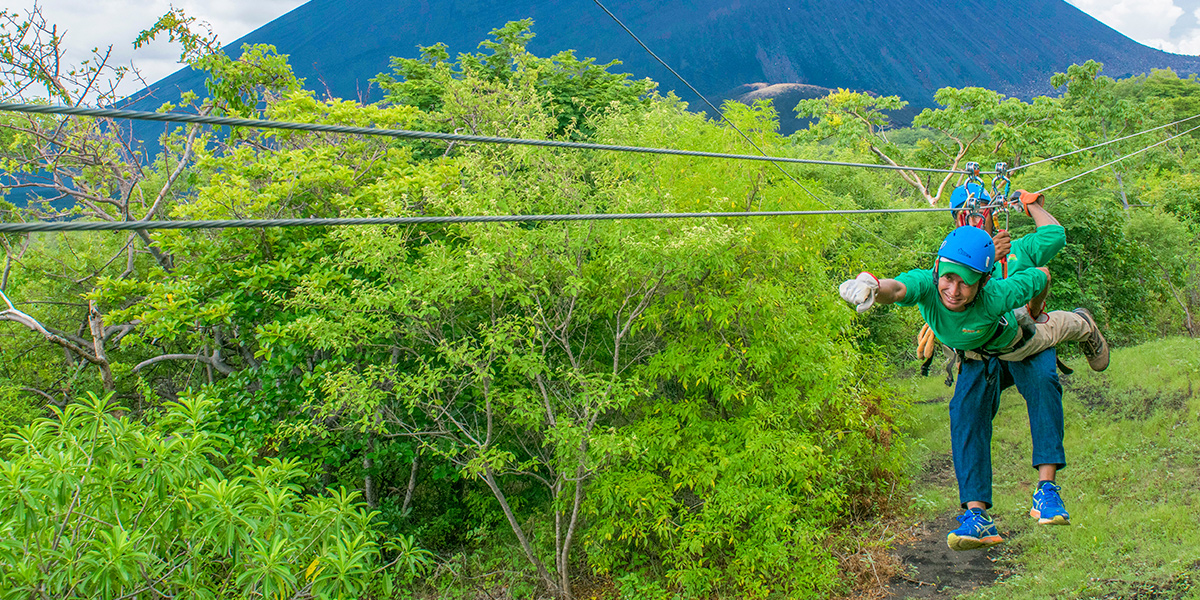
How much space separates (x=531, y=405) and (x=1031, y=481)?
8707 millimetres

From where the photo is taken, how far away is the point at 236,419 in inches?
350

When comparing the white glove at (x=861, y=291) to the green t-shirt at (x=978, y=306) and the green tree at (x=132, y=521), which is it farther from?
the green tree at (x=132, y=521)

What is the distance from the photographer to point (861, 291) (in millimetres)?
2877

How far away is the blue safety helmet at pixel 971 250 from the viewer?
3.14m

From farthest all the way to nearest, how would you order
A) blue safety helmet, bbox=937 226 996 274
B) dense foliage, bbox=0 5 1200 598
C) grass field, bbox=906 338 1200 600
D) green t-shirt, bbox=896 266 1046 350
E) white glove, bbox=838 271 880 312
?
grass field, bbox=906 338 1200 600
dense foliage, bbox=0 5 1200 598
green t-shirt, bbox=896 266 1046 350
blue safety helmet, bbox=937 226 996 274
white glove, bbox=838 271 880 312

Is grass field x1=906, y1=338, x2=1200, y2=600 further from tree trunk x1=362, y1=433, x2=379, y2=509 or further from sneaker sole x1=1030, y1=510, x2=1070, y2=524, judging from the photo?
tree trunk x1=362, y1=433, x2=379, y2=509

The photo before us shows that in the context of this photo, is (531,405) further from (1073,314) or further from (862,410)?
(1073,314)

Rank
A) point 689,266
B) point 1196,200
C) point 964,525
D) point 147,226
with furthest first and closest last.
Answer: point 1196,200 → point 689,266 → point 964,525 → point 147,226

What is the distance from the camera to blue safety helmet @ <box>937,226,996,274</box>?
314cm

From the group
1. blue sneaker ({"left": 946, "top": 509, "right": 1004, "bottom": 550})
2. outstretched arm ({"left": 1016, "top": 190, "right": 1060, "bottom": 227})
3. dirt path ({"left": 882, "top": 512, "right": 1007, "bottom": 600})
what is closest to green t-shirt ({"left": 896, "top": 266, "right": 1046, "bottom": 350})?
outstretched arm ({"left": 1016, "top": 190, "right": 1060, "bottom": 227})

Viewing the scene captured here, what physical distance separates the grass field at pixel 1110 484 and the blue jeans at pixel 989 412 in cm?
635

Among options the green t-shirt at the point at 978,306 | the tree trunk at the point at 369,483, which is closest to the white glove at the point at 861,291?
the green t-shirt at the point at 978,306

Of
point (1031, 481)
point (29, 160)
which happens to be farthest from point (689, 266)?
point (29, 160)

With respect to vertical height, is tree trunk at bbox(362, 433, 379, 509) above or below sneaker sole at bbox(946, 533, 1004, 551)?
below
